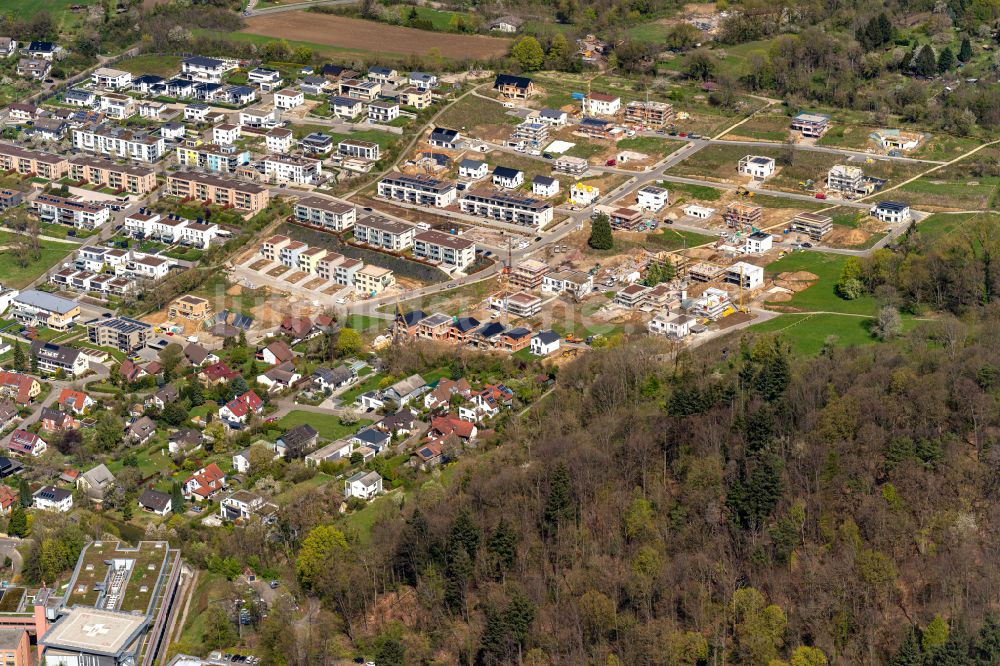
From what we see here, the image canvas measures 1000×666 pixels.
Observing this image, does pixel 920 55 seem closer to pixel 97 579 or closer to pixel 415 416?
pixel 415 416

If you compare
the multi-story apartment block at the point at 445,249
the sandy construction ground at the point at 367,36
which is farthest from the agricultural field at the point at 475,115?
the multi-story apartment block at the point at 445,249

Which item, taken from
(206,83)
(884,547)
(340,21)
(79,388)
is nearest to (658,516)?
(884,547)

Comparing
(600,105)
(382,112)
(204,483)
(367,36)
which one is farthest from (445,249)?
(367,36)

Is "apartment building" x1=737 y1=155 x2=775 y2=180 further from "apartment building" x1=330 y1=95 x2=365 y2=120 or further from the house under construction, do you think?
"apartment building" x1=330 y1=95 x2=365 y2=120

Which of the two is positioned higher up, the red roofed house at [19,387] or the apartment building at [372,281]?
the apartment building at [372,281]

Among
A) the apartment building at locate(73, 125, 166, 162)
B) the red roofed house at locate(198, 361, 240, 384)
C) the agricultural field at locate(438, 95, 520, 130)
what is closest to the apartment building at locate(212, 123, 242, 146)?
the apartment building at locate(73, 125, 166, 162)

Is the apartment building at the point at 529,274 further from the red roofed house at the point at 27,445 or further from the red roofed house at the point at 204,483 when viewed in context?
the red roofed house at the point at 27,445
